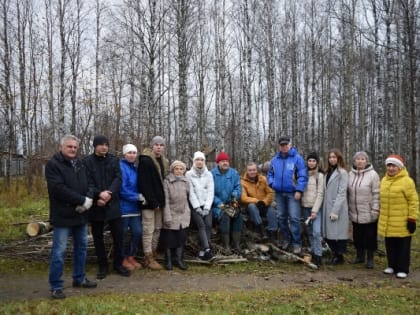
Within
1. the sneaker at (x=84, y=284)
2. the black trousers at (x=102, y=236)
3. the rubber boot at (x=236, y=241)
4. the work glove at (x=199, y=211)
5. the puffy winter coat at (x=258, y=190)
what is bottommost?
the sneaker at (x=84, y=284)

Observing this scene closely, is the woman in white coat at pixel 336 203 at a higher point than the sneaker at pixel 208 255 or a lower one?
higher

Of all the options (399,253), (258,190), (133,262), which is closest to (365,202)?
(399,253)

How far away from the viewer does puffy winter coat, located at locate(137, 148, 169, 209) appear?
6.42 meters

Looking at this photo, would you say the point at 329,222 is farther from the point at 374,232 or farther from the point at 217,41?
the point at 217,41

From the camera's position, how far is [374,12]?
739 inches

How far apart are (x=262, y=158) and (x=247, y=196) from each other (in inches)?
478

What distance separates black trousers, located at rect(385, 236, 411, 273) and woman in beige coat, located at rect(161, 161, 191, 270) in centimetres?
360

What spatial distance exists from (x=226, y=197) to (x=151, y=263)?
1.90 meters

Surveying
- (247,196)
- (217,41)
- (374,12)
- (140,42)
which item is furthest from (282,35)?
(247,196)

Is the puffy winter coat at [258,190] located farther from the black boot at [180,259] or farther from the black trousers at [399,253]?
the black trousers at [399,253]

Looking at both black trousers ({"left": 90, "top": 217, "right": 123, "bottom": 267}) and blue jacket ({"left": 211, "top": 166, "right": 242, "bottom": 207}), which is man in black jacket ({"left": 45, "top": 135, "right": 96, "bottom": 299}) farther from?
blue jacket ({"left": 211, "top": 166, "right": 242, "bottom": 207})

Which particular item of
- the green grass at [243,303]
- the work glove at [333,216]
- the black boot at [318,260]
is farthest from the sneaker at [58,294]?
the work glove at [333,216]

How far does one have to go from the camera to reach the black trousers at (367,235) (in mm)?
6773

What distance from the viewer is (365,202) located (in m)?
6.73
